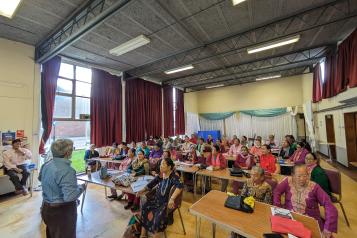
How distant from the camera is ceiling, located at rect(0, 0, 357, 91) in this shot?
3.52 meters

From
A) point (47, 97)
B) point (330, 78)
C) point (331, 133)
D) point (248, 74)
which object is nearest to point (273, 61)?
point (248, 74)

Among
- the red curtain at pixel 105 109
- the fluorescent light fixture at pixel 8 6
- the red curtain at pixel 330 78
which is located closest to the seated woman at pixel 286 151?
the red curtain at pixel 330 78

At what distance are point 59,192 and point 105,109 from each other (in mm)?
5501

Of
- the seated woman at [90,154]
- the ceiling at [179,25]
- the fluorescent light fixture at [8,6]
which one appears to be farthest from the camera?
the seated woman at [90,154]

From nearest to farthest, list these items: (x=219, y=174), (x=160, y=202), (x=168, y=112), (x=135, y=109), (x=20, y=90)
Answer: (x=160, y=202) < (x=219, y=174) < (x=20, y=90) < (x=135, y=109) < (x=168, y=112)

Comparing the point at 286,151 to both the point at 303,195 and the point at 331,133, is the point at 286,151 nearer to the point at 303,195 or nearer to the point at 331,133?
the point at 303,195

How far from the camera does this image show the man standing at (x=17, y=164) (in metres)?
4.10

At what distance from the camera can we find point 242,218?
160 centimetres

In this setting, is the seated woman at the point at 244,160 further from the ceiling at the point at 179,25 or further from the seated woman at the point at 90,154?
the seated woman at the point at 90,154

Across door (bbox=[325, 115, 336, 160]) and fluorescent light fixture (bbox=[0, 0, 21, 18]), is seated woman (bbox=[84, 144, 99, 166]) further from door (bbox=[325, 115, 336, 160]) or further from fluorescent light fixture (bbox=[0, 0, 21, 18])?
door (bbox=[325, 115, 336, 160])

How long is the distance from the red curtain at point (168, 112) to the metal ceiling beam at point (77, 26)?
6005mm

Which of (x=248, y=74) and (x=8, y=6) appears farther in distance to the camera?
(x=248, y=74)

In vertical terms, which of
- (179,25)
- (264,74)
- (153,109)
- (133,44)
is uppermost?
(264,74)

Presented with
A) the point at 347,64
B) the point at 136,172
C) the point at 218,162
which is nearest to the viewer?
the point at 136,172
